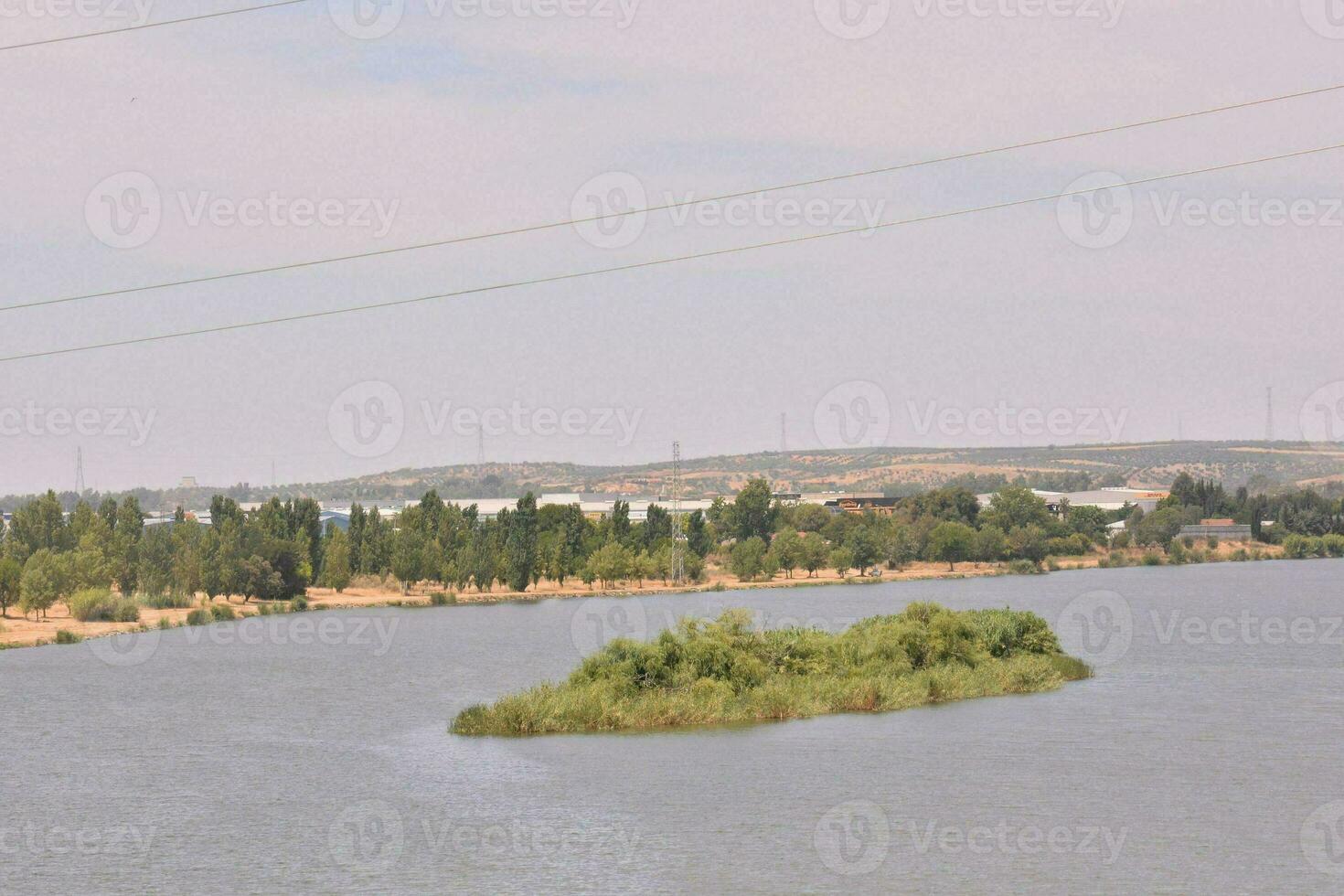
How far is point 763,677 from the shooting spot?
188 feet

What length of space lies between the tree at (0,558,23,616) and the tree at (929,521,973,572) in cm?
11785

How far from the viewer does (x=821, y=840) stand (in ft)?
125

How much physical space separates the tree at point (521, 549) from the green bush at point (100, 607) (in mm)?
39870

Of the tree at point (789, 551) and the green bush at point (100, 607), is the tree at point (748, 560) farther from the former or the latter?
the green bush at point (100, 607)

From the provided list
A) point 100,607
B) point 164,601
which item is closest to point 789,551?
point 164,601

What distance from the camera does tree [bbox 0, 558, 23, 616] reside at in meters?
111

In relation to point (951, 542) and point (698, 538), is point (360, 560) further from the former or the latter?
point (951, 542)

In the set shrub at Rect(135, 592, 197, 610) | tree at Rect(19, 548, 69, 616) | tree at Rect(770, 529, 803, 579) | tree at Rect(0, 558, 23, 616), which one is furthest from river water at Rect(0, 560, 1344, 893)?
tree at Rect(770, 529, 803, 579)

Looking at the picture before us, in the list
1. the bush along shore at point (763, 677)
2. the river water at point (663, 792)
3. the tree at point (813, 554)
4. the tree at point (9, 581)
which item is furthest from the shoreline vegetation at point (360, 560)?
the bush along shore at point (763, 677)

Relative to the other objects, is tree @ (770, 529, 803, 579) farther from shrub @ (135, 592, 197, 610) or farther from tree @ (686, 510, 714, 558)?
shrub @ (135, 592, 197, 610)

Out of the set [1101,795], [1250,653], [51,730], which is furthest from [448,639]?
[1101,795]

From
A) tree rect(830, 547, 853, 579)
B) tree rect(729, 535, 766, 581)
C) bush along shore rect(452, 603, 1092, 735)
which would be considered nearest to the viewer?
bush along shore rect(452, 603, 1092, 735)

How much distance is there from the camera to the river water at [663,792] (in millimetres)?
35219

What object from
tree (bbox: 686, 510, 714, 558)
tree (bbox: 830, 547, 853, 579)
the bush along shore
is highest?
tree (bbox: 686, 510, 714, 558)
